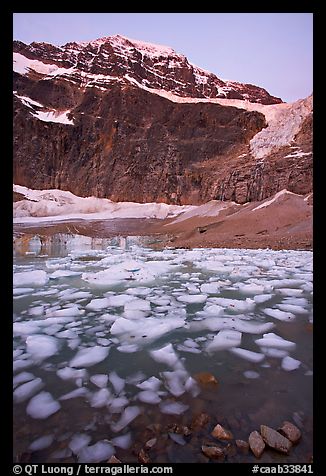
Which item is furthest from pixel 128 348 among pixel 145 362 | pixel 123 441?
pixel 123 441

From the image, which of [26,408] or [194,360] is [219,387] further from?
[26,408]

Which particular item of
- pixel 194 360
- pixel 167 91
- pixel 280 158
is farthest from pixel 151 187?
pixel 194 360

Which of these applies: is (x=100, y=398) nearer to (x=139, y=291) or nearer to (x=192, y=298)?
(x=192, y=298)

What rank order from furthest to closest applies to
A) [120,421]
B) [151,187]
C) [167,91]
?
[167,91]
[151,187]
[120,421]

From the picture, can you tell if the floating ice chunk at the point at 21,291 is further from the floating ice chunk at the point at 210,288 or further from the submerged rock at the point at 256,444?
the submerged rock at the point at 256,444

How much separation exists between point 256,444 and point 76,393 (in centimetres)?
97

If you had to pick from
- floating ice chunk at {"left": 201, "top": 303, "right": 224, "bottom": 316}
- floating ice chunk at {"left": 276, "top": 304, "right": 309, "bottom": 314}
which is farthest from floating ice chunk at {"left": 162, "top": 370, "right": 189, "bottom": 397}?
floating ice chunk at {"left": 276, "top": 304, "right": 309, "bottom": 314}

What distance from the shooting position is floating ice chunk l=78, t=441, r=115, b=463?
1232 millimetres

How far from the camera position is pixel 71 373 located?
5.96ft

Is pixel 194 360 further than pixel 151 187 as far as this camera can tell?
No

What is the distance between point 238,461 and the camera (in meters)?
1.21

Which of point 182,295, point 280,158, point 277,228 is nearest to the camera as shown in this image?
point 182,295

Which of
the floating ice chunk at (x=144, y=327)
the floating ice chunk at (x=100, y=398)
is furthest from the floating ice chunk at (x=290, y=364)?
the floating ice chunk at (x=100, y=398)

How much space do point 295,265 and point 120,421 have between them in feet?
16.7
